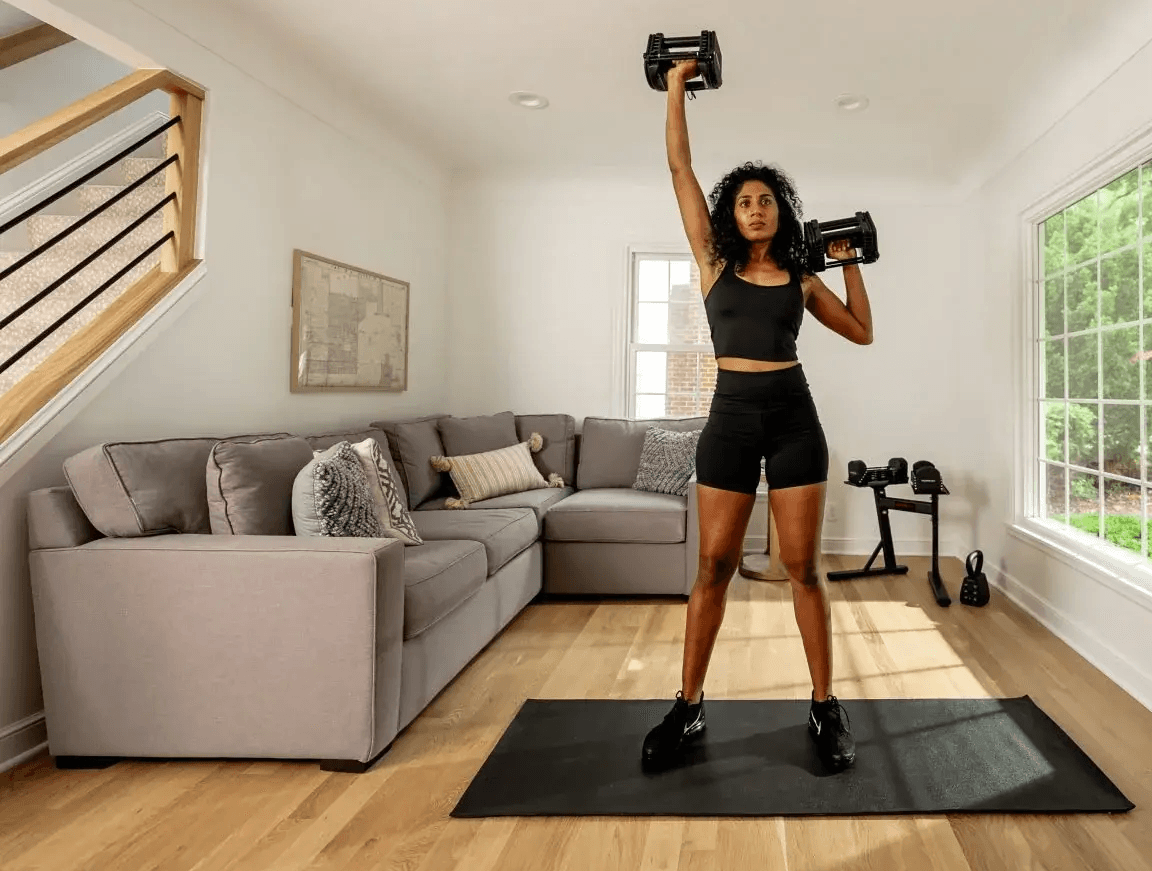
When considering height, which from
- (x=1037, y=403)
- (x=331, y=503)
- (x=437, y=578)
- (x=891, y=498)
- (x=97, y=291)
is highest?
(x=97, y=291)

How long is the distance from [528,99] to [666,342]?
6.73 ft

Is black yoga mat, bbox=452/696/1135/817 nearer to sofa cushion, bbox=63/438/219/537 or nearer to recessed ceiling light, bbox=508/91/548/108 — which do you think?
sofa cushion, bbox=63/438/219/537

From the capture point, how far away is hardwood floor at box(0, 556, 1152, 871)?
1.70 meters

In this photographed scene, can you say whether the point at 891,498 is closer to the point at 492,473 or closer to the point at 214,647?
the point at 492,473

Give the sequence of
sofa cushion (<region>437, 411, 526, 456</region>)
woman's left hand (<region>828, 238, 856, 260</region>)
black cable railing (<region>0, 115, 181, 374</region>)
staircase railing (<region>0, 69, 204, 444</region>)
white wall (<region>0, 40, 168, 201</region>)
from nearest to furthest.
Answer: woman's left hand (<region>828, 238, 856, 260</region>)
staircase railing (<region>0, 69, 204, 444</region>)
black cable railing (<region>0, 115, 181, 374</region>)
white wall (<region>0, 40, 168, 201</region>)
sofa cushion (<region>437, 411, 526, 456</region>)

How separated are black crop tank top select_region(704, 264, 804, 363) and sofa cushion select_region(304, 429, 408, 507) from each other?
1.51m

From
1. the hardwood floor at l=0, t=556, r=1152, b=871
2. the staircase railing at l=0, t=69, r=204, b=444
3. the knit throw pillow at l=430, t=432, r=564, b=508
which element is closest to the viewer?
the hardwood floor at l=0, t=556, r=1152, b=871

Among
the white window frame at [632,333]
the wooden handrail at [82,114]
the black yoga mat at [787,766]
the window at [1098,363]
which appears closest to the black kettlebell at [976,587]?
the window at [1098,363]

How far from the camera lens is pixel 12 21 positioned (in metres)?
3.47

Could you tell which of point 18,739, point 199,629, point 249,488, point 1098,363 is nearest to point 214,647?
point 199,629

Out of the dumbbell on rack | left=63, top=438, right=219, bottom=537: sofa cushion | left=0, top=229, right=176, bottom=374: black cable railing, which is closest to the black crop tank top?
left=63, top=438, right=219, bottom=537: sofa cushion

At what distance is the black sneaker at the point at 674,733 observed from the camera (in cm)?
215

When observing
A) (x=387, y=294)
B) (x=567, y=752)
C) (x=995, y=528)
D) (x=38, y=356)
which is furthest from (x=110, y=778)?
(x=995, y=528)

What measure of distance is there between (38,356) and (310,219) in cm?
131
